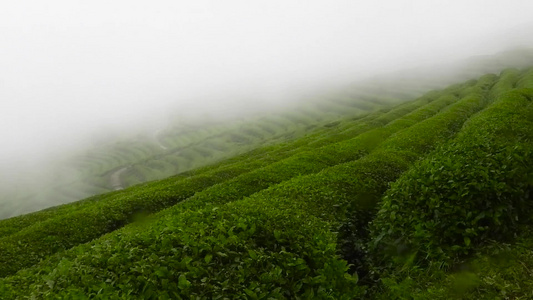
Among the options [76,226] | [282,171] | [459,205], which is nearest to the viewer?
[459,205]

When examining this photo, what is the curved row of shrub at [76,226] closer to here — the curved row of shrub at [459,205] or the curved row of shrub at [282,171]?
the curved row of shrub at [282,171]

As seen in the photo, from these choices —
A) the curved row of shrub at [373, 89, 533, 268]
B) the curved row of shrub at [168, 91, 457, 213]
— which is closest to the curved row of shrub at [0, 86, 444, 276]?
the curved row of shrub at [168, 91, 457, 213]

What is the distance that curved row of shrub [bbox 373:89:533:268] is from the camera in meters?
16.3

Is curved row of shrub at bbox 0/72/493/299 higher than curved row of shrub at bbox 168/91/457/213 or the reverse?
higher

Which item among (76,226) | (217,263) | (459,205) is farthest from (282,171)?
(217,263)

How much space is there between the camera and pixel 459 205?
17141mm

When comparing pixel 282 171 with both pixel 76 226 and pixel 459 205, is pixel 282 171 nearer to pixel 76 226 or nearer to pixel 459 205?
pixel 76 226

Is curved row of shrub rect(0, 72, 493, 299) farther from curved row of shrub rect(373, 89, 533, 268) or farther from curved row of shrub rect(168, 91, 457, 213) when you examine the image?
curved row of shrub rect(168, 91, 457, 213)

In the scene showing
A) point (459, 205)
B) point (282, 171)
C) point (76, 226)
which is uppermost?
point (459, 205)

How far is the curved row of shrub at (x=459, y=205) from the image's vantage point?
16328 mm

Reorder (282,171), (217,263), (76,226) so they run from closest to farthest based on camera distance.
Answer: (217,263)
(76,226)
(282,171)

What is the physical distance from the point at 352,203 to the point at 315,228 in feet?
22.6

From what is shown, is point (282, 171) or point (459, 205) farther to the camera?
point (282, 171)

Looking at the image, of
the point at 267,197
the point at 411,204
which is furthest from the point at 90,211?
the point at 411,204
